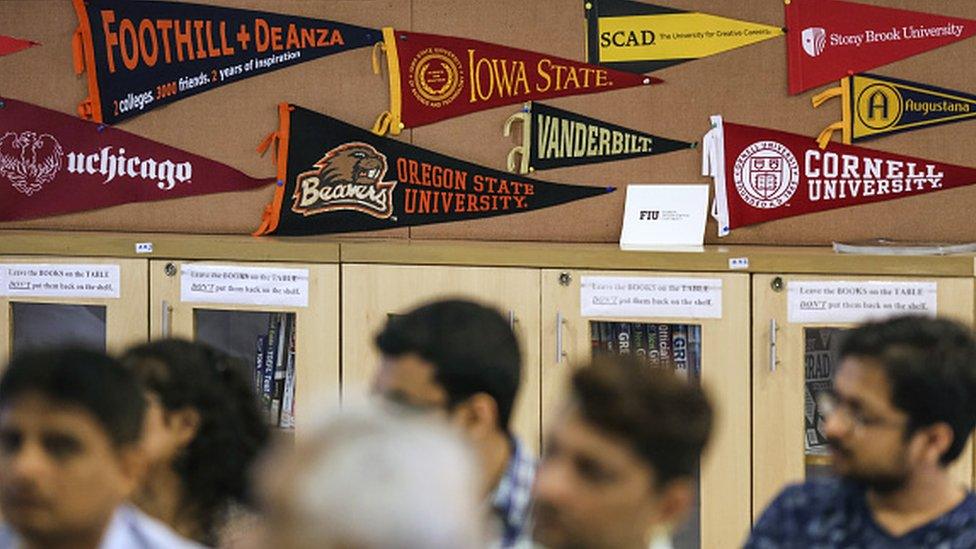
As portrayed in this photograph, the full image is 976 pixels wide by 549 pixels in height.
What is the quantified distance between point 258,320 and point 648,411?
8.37 feet

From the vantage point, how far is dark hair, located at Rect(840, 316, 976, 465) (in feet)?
7.64

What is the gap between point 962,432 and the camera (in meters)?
2.38

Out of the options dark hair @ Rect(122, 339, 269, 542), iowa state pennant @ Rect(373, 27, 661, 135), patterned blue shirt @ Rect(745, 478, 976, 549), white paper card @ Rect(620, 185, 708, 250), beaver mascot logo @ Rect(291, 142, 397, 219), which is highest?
iowa state pennant @ Rect(373, 27, 661, 135)

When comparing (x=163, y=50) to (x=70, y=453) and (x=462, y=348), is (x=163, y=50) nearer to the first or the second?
(x=462, y=348)

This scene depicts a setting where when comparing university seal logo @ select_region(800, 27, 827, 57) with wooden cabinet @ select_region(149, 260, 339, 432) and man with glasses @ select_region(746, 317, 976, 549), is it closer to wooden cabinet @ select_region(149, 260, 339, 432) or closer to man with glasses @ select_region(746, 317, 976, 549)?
wooden cabinet @ select_region(149, 260, 339, 432)

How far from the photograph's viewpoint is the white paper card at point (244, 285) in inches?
165

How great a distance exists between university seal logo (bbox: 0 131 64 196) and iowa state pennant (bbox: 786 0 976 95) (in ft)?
7.11

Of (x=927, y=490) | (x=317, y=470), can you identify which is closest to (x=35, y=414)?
(x=317, y=470)

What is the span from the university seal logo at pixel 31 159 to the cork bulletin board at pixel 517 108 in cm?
11

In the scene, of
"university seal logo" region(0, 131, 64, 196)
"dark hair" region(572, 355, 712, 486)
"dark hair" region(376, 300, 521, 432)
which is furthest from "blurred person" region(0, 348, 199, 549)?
"university seal logo" region(0, 131, 64, 196)

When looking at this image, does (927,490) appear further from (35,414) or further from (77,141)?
(77,141)

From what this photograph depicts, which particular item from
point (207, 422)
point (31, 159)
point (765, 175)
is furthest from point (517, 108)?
point (207, 422)

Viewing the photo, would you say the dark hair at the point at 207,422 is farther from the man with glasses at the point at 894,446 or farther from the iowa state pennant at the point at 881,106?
the iowa state pennant at the point at 881,106

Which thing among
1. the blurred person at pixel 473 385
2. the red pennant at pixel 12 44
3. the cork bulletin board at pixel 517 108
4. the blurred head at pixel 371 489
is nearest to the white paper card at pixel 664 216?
the cork bulletin board at pixel 517 108
